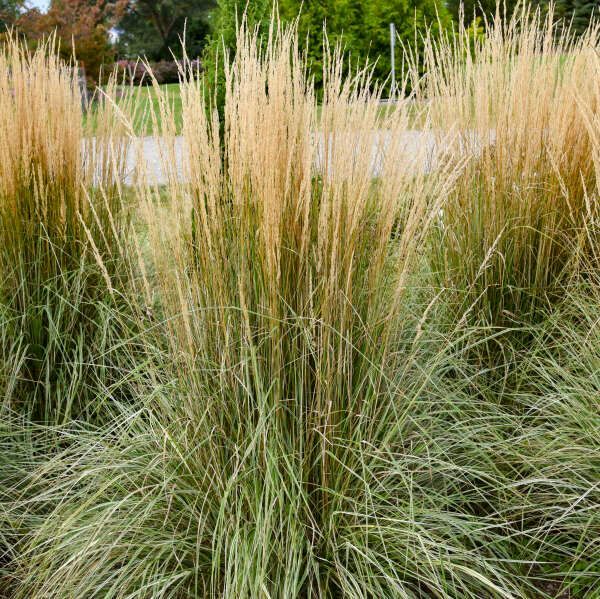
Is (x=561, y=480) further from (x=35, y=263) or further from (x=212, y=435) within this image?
(x=35, y=263)

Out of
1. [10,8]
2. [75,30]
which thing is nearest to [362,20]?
[75,30]

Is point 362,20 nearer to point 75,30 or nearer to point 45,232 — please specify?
point 75,30

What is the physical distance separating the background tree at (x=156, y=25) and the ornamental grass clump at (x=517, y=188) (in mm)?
22999

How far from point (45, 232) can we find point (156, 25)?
25703mm

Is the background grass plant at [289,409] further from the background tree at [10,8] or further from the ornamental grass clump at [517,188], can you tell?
the background tree at [10,8]

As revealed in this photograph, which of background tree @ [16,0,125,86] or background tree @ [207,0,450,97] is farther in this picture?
background tree @ [16,0,125,86]

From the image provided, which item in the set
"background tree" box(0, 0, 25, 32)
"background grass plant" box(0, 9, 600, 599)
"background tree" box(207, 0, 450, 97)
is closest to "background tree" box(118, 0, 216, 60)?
"background tree" box(0, 0, 25, 32)

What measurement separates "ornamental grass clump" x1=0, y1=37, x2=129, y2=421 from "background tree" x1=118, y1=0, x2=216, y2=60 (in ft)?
75.4

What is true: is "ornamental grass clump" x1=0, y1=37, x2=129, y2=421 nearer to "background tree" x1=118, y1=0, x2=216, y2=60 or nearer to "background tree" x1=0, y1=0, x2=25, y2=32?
"background tree" x1=0, y1=0, x2=25, y2=32

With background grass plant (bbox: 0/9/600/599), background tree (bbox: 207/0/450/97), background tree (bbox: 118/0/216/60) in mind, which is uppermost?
background tree (bbox: 118/0/216/60)

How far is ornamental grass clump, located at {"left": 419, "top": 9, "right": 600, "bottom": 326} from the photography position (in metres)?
3.19

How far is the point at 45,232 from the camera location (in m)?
3.01

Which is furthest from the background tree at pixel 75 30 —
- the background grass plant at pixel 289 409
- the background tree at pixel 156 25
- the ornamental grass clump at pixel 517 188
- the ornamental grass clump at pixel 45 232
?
the background grass plant at pixel 289 409

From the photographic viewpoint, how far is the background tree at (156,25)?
2584 cm
